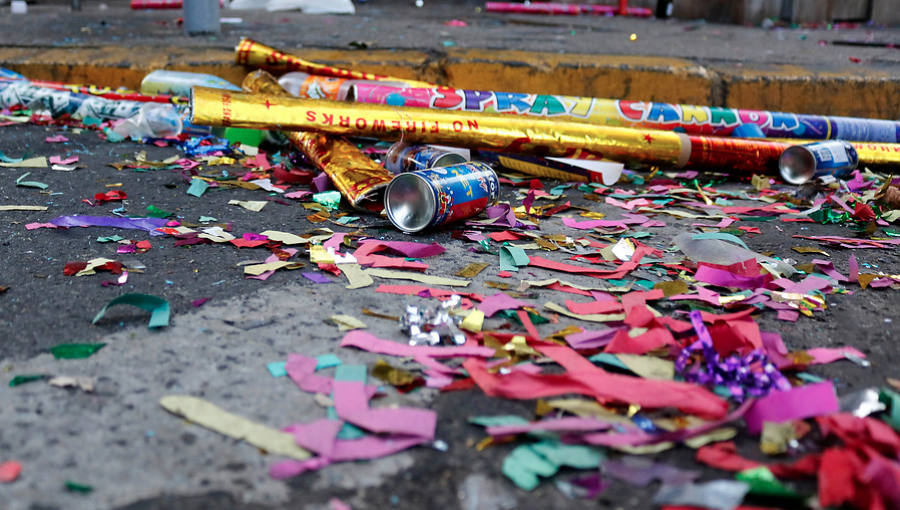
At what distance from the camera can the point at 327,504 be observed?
93 cm

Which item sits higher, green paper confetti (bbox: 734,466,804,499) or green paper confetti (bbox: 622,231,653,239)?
green paper confetti (bbox: 622,231,653,239)

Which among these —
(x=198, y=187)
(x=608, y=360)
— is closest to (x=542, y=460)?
(x=608, y=360)

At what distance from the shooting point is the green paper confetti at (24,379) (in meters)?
1.14

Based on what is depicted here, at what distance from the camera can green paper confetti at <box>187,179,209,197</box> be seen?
2260 mm

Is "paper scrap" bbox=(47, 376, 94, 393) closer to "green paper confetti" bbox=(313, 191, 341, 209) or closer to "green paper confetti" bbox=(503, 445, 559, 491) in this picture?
"green paper confetti" bbox=(503, 445, 559, 491)

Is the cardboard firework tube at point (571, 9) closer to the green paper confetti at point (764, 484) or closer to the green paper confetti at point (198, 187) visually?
the green paper confetti at point (198, 187)

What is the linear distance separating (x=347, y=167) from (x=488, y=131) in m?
0.57

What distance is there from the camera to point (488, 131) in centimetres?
258

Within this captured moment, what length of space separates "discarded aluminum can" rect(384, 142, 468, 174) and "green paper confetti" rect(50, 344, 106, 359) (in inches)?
51.0

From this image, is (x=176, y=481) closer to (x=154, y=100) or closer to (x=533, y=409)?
(x=533, y=409)

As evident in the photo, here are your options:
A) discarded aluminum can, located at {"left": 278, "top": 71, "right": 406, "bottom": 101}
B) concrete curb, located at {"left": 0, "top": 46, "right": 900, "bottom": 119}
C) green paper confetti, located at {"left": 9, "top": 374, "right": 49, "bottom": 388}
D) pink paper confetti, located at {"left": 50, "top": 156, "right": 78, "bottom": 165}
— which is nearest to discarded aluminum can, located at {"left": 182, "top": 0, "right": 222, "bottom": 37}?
concrete curb, located at {"left": 0, "top": 46, "right": 900, "bottom": 119}

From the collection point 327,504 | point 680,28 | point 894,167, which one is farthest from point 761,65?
point 327,504

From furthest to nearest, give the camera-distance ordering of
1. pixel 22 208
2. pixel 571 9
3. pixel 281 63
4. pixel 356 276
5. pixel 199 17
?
pixel 571 9, pixel 199 17, pixel 281 63, pixel 22 208, pixel 356 276

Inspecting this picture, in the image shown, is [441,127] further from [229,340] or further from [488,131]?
[229,340]
